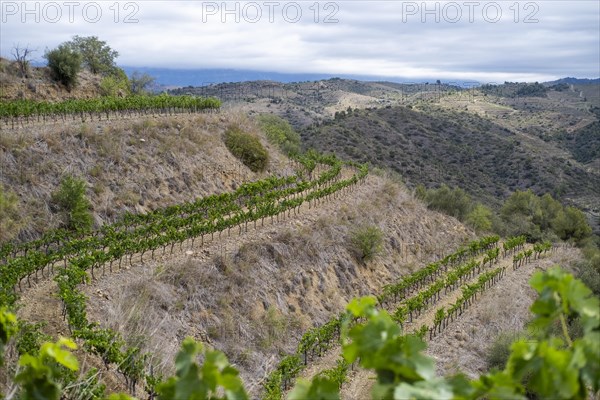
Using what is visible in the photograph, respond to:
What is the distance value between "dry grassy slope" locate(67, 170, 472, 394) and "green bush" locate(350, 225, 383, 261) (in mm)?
430

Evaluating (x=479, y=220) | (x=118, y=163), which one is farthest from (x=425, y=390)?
(x=479, y=220)

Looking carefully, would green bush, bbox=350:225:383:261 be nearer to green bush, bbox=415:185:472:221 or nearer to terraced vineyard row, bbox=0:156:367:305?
terraced vineyard row, bbox=0:156:367:305

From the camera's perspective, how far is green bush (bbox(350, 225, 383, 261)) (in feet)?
83.9

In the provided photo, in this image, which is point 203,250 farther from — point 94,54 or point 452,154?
point 452,154

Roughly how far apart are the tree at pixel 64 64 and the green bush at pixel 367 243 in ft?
74.0

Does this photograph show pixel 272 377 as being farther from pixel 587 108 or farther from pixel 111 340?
pixel 587 108

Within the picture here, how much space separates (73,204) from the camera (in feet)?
66.8

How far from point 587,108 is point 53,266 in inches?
5528

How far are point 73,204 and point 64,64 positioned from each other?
17.9 metres

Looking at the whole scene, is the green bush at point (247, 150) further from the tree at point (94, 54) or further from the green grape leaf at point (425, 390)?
the green grape leaf at point (425, 390)

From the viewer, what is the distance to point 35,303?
46.7 ft

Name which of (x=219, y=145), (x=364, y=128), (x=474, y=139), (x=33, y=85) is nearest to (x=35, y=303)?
(x=219, y=145)

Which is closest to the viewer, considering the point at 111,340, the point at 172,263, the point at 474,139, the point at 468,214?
the point at 111,340

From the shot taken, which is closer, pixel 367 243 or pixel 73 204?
pixel 73 204
